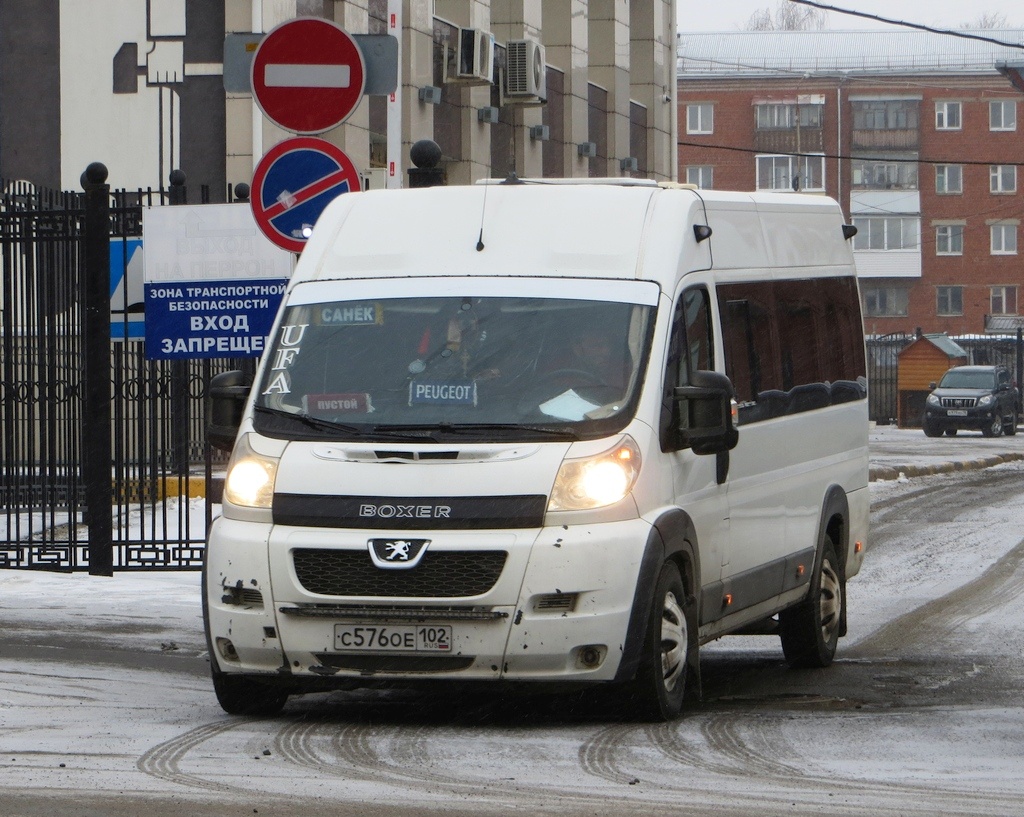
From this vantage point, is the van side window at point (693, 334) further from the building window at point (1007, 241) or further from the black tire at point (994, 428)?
the building window at point (1007, 241)

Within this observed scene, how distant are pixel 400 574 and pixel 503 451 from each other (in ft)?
2.00

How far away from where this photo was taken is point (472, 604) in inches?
286

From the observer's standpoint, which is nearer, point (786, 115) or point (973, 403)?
point (973, 403)

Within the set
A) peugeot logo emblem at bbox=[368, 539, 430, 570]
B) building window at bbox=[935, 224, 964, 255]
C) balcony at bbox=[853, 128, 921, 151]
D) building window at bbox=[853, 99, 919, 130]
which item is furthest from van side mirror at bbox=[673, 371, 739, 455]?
building window at bbox=[935, 224, 964, 255]

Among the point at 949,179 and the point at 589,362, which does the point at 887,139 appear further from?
the point at 589,362

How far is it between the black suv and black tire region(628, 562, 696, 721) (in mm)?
36046

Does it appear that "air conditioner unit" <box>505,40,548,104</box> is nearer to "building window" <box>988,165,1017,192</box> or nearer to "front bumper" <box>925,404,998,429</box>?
"front bumper" <box>925,404,998,429</box>

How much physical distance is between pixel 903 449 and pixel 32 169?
1782 cm

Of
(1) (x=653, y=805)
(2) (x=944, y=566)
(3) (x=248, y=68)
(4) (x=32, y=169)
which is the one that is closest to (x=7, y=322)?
(3) (x=248, y=68)

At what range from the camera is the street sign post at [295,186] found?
33.5ft

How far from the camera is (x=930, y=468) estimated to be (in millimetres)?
29109

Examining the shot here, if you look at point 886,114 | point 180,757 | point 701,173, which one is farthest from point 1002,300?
point 180,757

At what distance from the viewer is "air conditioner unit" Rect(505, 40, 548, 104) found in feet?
96.7

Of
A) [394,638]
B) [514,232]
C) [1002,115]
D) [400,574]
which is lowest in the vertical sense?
[394,638]
